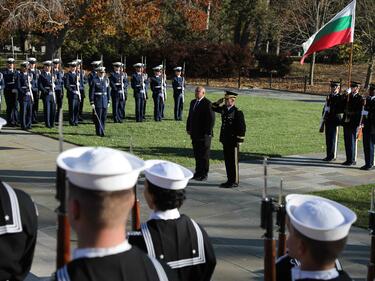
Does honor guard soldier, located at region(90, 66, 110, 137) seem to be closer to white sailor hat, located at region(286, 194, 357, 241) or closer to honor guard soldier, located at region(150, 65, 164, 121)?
honor guard soldier, located at region(150, 65, 164, 121)

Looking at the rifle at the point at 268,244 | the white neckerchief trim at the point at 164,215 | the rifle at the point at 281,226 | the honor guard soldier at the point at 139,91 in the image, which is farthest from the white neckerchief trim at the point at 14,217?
the honor guard soldier at the point at 139,91

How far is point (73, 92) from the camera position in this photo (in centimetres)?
1758

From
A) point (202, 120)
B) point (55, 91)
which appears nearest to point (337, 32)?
point (202, 120)

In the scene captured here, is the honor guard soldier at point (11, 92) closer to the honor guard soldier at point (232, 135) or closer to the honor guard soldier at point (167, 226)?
the honor guard soldier at point (232, 135)

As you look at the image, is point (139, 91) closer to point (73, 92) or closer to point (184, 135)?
point (73, 92)

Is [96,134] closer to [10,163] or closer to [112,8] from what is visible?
[10,163]

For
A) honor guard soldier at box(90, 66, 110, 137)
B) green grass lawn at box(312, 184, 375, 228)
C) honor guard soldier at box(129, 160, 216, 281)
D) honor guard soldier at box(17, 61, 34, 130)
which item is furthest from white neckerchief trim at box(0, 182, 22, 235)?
honor guard soldier at box(17, 61, 34, 130)

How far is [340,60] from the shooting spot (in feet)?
159

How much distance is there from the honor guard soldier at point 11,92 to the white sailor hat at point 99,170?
15129mm

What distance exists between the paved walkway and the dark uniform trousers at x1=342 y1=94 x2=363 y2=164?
42 centimetres

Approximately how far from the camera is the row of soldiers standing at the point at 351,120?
508 inches

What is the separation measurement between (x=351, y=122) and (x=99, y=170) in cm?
1168

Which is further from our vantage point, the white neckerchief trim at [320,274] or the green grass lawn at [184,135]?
the green grass lawn at [184,135]

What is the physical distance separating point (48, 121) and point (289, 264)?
1435 cm
